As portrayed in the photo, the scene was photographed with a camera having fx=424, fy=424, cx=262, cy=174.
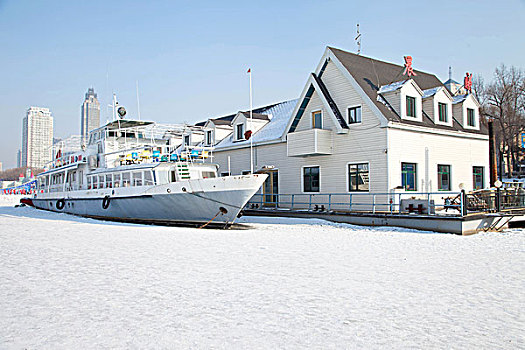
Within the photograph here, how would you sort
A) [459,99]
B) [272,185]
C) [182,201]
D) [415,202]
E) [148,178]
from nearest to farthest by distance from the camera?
[415,202] → [182,201] → [148,178] → [459,99] → [272,185]

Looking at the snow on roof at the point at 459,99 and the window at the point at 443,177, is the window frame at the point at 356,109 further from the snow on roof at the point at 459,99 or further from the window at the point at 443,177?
the snow on roof at the point at 459,99

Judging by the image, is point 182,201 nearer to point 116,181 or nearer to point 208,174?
point 208,174

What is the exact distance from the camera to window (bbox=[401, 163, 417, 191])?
21.5m

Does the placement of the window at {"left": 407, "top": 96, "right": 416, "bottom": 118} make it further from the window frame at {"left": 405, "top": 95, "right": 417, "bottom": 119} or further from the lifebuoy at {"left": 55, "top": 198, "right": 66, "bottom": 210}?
the lifebuoy at {"left": 55, "top": 198, "right": 66, "bottom": 210}

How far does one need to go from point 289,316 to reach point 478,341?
245 cm

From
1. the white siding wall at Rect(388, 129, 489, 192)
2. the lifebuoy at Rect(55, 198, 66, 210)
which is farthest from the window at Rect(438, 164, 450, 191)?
the lifebuoy at Rect(55, 198, 66, 210)

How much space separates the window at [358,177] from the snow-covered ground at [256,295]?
27.7 feet

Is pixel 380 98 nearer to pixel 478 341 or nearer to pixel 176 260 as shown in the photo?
pixel 176 260

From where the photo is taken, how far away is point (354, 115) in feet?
74.0

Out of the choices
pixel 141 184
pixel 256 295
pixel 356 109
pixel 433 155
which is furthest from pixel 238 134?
pixel 256 295

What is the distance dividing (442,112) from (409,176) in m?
5.11

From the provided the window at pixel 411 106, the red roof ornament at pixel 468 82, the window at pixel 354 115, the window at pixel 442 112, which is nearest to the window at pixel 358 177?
the window at pixel 354 115

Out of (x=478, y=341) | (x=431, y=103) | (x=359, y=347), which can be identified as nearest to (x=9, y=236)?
(x=359, y=347)

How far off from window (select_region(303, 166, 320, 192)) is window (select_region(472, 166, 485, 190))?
9668 mm
